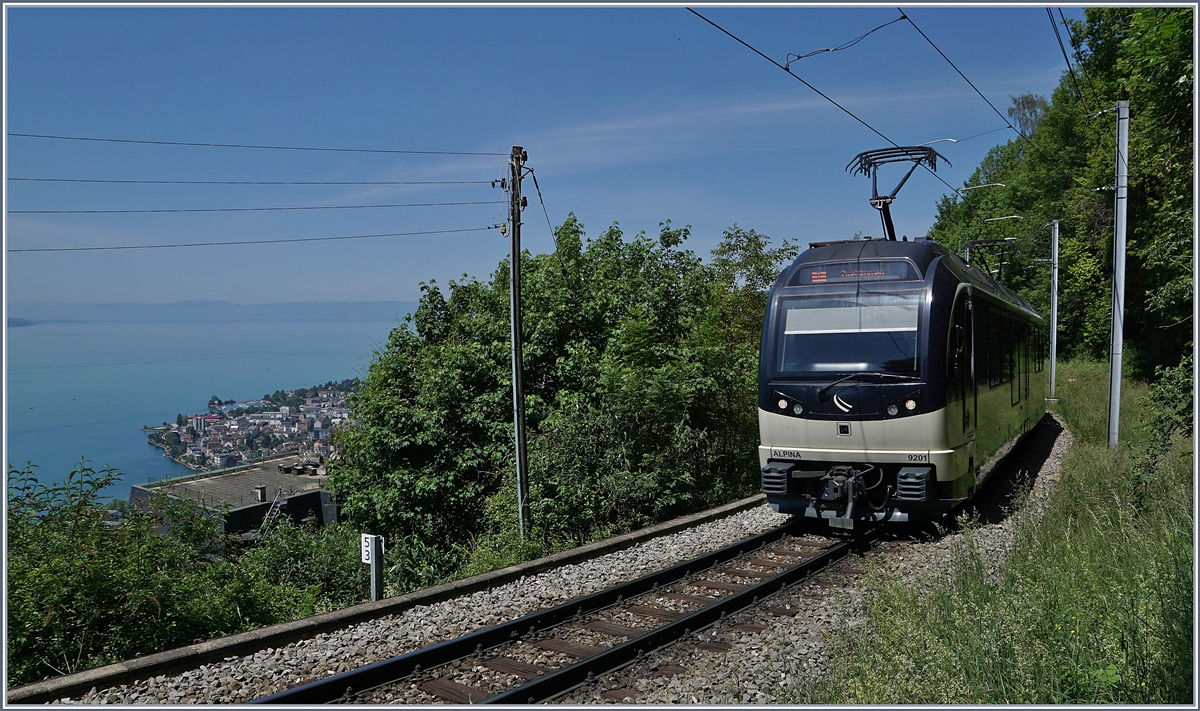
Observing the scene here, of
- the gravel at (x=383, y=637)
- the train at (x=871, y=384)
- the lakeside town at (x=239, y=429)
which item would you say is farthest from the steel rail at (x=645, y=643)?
the lakeside town at (x=239, y=429)

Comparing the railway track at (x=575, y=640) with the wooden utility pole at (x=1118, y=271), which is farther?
the wooden utility pole at (x=1118, y=271)

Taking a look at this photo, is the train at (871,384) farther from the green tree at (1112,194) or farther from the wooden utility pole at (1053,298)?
the wooden utility pole at (1053,298)

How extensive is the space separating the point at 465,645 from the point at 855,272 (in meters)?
5.90

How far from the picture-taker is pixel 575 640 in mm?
6137

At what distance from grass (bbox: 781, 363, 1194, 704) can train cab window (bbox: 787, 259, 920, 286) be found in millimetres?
2942

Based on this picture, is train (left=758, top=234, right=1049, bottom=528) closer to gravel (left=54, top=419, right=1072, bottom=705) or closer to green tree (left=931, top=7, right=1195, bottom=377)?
gravel (left=54, top=419, right=1072, bottom=705)

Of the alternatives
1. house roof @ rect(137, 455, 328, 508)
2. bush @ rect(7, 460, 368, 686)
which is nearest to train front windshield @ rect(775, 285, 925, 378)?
bush @ rect(7, 460, 368, 686)

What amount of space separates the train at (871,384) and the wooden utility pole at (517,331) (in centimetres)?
493

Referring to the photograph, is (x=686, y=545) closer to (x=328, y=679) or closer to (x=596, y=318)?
(x=328, y=679)

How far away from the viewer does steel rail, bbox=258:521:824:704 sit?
16.3 feet

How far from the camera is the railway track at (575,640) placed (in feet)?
16.7

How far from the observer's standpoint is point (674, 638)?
20.2 feet

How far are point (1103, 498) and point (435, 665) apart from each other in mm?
7312

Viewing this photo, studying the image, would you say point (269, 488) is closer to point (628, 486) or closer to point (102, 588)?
point (628, 486)
